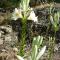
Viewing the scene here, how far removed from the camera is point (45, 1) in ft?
24.6

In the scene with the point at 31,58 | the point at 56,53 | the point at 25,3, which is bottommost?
the point at 56,53

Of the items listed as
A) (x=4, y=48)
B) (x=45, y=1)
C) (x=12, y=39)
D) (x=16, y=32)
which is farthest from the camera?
(x=45, y=1)

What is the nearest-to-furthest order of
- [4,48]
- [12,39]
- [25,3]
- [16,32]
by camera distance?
[25,3], [4,48], [12,39], [16,32]

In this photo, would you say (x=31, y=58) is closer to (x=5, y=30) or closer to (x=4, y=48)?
(x=4, y=48)

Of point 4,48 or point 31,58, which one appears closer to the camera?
point 31,58

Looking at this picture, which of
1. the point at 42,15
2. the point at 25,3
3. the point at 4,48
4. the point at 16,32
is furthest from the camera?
the point at 42,15

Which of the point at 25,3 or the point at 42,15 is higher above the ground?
the point at 25,3

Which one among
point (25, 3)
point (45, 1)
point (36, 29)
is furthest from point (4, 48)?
point (45, 1)

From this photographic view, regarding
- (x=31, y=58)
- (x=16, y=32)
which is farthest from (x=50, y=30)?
(x=31, y=58)

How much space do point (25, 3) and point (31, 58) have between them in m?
0.66

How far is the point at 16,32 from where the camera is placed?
17.0 ft

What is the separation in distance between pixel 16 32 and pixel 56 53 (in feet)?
3.23

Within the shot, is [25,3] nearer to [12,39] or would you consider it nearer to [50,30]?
[12,39]

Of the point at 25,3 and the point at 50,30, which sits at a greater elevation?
the point at 25,3
